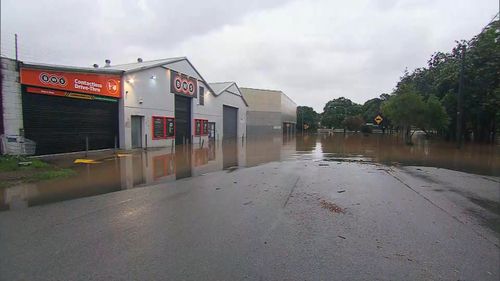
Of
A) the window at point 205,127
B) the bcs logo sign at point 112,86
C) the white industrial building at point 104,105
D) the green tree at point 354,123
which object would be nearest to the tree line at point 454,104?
the window at point 205,127

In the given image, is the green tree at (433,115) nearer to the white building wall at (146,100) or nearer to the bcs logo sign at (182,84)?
the bcs logo sign at (182,84)

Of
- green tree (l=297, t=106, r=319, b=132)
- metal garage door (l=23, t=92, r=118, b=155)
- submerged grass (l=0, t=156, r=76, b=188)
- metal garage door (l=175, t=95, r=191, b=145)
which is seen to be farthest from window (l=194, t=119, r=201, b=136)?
green tree (l=297, t=106, r=319, b=132)

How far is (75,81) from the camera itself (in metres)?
18.4

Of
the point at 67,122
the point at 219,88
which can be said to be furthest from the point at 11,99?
the point at 219,88

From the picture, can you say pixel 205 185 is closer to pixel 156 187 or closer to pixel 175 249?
pixel 156 187

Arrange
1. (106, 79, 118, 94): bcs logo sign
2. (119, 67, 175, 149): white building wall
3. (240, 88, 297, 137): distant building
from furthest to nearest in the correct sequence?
(240, 88, 297, 137): distant building
(119, 67, 175, 149): white building wall
(106, 79, 118, 94): bcs logo sign

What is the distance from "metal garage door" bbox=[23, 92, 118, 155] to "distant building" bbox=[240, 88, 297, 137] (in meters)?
36.2

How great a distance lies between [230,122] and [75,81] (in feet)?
86.4

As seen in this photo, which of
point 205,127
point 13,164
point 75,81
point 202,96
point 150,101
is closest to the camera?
point 13,164

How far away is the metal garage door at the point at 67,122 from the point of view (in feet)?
53.4

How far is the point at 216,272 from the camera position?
3865 mm

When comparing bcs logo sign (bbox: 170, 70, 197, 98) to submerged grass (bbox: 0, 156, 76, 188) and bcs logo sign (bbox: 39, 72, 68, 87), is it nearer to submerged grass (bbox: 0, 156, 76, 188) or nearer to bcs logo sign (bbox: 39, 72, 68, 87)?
bcs logo sign (bbox: 39, 72, 68, 87)

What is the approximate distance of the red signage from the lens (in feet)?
52.6

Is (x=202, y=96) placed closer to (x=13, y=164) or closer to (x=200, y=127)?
(x=200, y=127)
